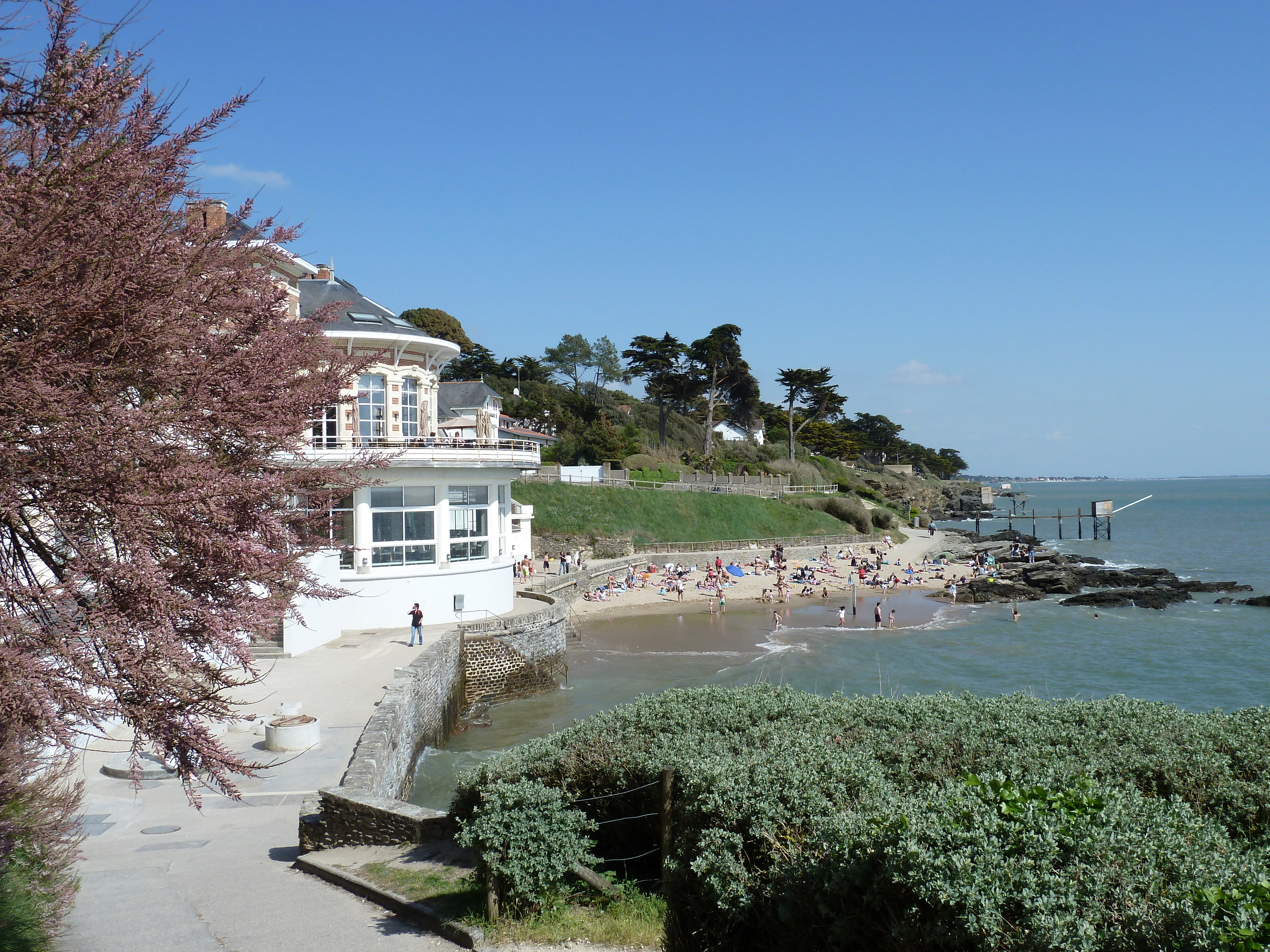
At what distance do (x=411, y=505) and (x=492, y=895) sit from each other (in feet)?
58.2

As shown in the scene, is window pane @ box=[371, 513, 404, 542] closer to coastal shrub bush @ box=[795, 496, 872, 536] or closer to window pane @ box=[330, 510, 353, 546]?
window pane @ box=[330, 510, 353, 546]

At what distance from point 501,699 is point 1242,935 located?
21.4 m

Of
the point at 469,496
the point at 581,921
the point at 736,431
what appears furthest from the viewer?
the point at 736,431

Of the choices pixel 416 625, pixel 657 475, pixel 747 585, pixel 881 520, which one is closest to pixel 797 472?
pixel 881 520

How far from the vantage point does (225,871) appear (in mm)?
9633

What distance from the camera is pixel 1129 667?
99.6 feet

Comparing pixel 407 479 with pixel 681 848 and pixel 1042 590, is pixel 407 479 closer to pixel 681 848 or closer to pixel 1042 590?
pixel 681 848

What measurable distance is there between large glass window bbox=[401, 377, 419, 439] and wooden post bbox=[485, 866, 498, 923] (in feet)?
63.2

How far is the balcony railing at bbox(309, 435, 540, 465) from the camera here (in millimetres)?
22891

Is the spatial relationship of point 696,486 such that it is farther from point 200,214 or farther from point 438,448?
point 200,214

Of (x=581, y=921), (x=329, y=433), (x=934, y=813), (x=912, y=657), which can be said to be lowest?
(x=912, y=657)

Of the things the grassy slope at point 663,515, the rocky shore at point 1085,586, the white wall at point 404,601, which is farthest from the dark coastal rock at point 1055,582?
the white wall at point 404,601

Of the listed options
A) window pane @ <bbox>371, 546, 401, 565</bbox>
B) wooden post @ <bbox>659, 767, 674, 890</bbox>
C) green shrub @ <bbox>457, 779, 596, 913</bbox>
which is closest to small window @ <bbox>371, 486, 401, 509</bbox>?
window pane @ <bbox>371, 546, 401, 565</bbox>

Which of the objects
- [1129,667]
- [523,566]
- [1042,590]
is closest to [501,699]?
[523,566]
